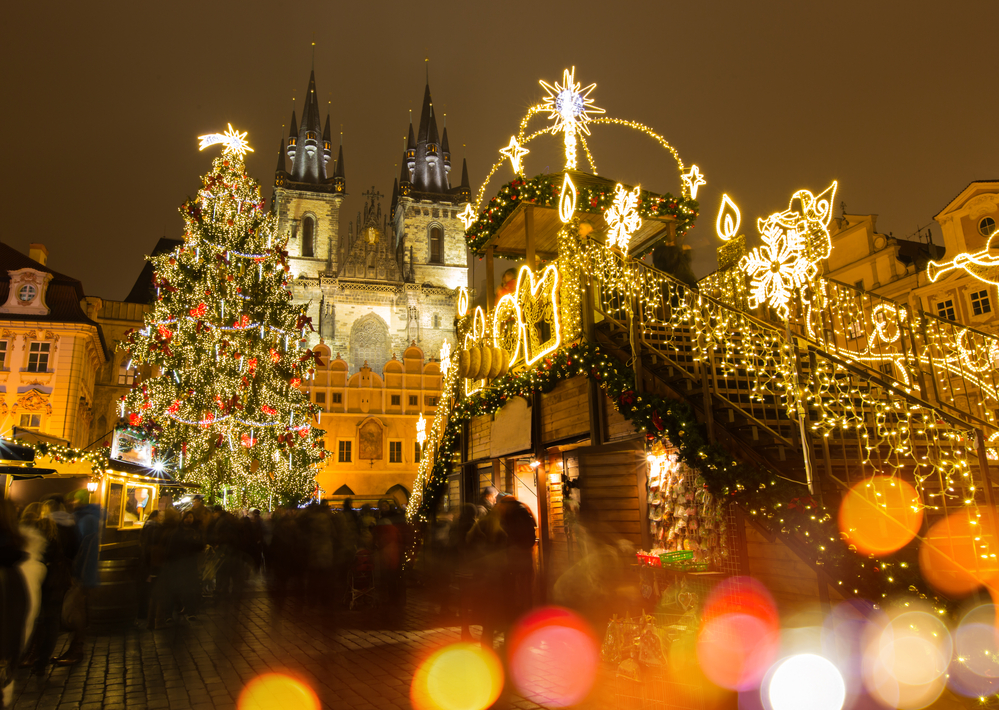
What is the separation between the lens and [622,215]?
30.8 feet

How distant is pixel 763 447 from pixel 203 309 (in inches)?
672

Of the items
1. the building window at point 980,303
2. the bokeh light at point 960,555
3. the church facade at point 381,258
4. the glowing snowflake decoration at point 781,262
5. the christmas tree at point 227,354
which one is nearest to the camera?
the bokeh light at point 960,555

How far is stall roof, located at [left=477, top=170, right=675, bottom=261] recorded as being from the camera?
10625 millimetres

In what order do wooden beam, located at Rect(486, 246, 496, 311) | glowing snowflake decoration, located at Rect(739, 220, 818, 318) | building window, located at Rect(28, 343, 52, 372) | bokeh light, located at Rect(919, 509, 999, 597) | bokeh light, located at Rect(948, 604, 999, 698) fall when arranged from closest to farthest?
1. bokeh light, located at Rect(948, 604, 999, 698)
2. bokeh light, located at Rect(919, 509, 999, 597)
3. glowing snowflake decoration, located at Rect(739, 220, 818, 318)
4. wooden beam, located at Rect(486, 246, 496, 311)
5. building window, located at Rect(28, 343, 52, 372)

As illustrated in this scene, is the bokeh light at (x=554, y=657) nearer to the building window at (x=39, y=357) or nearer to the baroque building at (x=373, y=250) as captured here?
the building window at (x=39, y=357)

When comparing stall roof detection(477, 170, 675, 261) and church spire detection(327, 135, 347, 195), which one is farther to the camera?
church spire detection(327, 135, 347, 195)

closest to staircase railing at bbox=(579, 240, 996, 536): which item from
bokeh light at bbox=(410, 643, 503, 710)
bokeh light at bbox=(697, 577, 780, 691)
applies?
bokeh light at bbox=(697, 577, 780, 691)

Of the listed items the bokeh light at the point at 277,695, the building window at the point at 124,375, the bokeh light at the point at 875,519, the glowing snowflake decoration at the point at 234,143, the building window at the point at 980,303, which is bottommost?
the bokeh light at the point at 277,695

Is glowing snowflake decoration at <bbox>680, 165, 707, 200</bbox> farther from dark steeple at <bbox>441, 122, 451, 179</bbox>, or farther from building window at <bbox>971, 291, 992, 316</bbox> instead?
dark steeple at <bbox>441, 122, 451, 179</bbox>

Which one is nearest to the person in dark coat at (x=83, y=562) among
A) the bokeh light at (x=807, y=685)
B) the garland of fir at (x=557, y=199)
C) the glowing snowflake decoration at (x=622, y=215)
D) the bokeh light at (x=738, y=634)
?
the bokeh light at (x=738, y=634)

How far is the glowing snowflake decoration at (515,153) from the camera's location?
35.6ft

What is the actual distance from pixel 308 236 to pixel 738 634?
186 ft

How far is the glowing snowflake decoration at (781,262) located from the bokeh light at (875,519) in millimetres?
2596

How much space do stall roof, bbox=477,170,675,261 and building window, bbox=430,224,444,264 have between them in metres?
47.0
